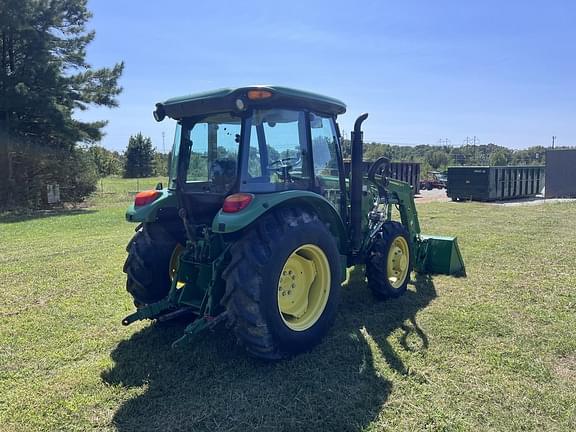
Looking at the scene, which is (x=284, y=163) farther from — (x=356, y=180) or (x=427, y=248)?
(x=427, y=248)

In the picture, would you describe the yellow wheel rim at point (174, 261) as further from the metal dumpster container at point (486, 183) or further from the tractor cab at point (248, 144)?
the metal dumpster container at point (486, 183)

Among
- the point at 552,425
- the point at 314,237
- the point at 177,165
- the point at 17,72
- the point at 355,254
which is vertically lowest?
the point at 552,425

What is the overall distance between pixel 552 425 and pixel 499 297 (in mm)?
2666

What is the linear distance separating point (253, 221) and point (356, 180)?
156cm

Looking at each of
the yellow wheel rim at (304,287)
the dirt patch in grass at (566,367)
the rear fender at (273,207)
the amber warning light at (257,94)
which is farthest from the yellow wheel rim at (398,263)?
the amber warning light at (257,94)

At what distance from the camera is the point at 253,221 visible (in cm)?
351

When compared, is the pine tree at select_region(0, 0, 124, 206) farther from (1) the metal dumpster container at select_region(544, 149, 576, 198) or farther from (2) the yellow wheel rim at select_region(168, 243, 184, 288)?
(1) the metal dumpster container at select_region(544, 149, 576, 198)

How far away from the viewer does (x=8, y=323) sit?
4719mm

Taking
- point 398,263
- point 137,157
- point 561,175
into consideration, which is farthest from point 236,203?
point 137,157

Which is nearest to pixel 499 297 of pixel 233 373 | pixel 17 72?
pixel 233 373

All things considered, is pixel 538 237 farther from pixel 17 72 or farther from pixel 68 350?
pixel 17 72

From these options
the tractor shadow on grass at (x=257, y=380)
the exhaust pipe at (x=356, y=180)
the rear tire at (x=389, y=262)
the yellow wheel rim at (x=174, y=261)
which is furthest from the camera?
the rear tire at (x=389, y=262)

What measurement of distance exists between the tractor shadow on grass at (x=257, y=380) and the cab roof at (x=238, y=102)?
2.02m

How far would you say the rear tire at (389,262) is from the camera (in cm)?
509
